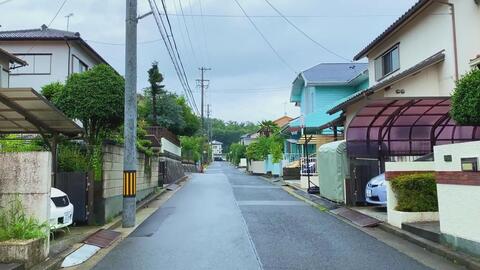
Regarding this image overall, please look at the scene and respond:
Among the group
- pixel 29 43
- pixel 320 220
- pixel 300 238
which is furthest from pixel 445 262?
pixel 29 43

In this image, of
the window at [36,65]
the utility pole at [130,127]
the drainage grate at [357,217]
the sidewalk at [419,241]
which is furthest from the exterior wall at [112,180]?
the window at [36,65]

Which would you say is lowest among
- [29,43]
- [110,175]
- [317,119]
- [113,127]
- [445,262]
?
[445,262]

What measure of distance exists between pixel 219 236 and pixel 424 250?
176 inches

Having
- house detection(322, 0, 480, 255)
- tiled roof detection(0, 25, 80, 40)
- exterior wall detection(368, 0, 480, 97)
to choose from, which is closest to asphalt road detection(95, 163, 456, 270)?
house detection(322, 0, 480, 255)

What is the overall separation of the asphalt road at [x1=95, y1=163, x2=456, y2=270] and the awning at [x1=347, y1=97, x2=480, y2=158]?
10.5ft

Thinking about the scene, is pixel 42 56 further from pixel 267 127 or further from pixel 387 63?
pixel 267 127

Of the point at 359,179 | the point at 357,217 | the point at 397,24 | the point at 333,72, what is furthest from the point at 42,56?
the point at 357,217

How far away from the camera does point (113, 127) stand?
16094mm

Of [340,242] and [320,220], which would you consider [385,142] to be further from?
[340,242]

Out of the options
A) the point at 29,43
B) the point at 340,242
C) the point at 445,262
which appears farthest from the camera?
the point at 29,43

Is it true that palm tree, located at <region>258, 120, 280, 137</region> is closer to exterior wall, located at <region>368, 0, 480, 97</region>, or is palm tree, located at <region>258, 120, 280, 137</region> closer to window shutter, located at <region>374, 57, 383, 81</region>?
window shutter, located at <region>374, 57, 383, 81</region>

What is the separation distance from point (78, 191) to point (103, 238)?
220 cm

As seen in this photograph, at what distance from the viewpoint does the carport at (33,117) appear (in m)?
10.3

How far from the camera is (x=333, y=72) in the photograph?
41250 millimetres
